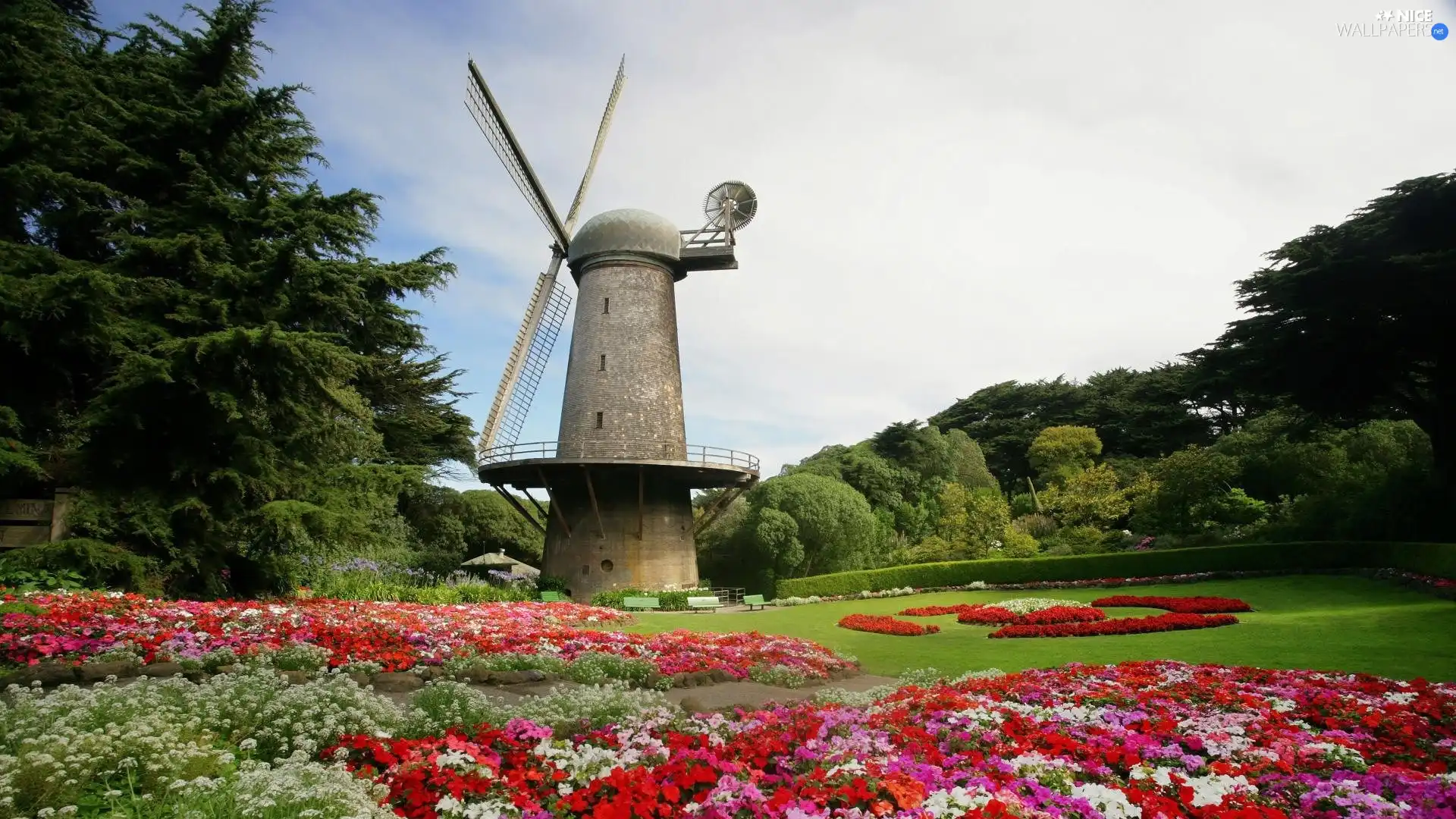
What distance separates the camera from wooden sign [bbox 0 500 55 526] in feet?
42.8

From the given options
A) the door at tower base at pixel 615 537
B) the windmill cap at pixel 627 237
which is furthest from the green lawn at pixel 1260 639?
the windmill cap at pixel 627 237

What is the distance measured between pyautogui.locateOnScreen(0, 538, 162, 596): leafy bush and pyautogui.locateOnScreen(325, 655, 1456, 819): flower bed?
32.0 feet

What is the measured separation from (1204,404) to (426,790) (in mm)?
51270

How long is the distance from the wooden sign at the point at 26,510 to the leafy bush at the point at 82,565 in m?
1.25

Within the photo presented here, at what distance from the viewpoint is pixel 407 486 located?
15648mm

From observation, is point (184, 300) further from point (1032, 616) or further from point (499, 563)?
point (499, 563)

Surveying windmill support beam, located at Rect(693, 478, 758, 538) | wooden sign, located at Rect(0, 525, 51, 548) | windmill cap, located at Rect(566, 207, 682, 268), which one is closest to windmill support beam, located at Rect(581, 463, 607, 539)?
windmill support beam, located at Rect(693, 478, 758, 538)

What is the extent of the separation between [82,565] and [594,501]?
47.9 ft

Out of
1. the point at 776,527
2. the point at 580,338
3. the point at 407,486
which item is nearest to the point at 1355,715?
the point at 407,486

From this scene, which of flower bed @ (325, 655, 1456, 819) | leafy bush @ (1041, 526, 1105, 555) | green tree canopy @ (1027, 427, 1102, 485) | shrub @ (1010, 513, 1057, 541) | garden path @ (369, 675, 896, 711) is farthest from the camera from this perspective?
green tree canopy @ (1027, 427, 1102, 485)

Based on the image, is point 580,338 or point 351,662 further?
point 580,338

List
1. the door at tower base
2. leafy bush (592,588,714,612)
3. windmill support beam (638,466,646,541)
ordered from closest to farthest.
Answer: leafy bush (592,588,714,612)
windmill support beam (638,466,646,541)
the door at tower base

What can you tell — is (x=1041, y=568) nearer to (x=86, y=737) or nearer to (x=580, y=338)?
(x=580, y=338)

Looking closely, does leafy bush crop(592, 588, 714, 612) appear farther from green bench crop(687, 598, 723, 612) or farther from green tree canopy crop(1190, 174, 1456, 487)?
green tree canopy crop(1190, 174, 1456, 487)
